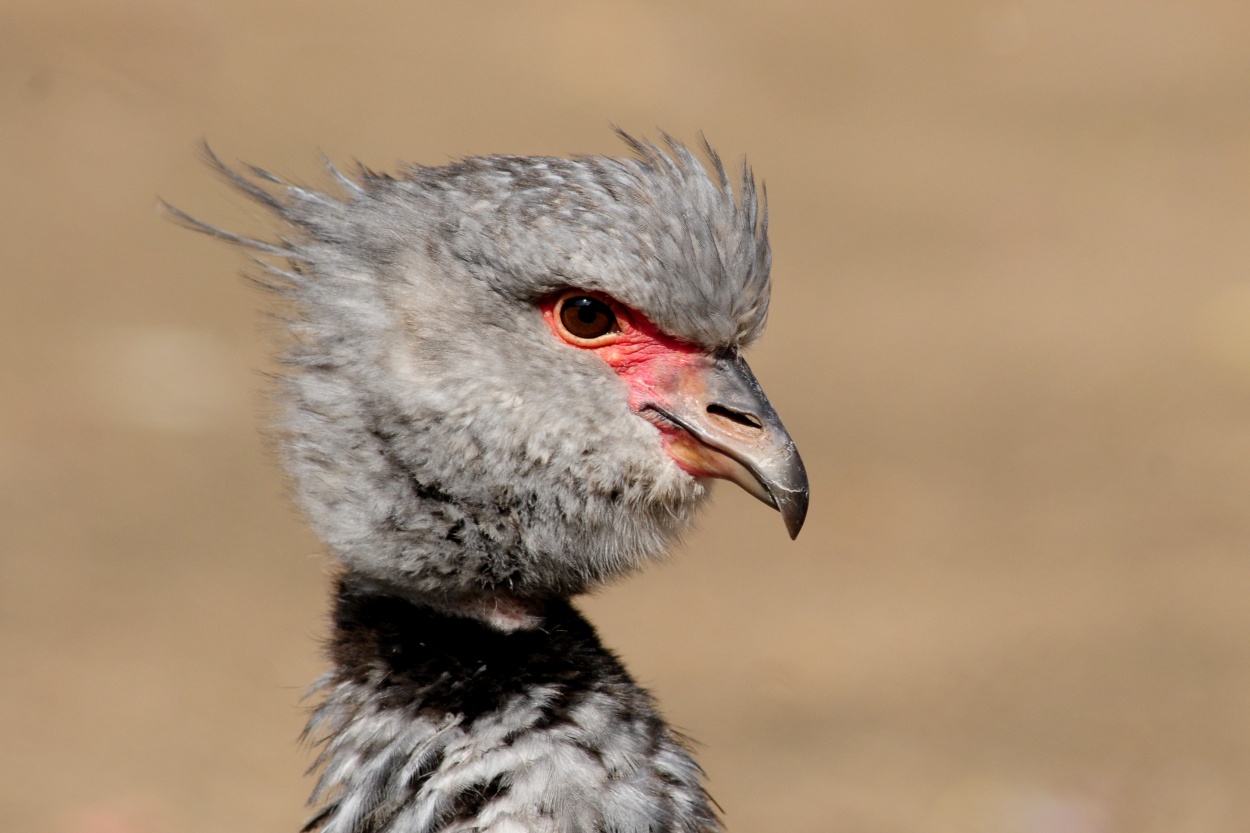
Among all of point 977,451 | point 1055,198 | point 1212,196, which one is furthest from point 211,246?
point 1212,196

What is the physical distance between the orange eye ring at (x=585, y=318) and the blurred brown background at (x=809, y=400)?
8.24 ft

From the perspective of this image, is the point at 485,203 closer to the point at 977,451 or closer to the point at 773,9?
the point at 977,451

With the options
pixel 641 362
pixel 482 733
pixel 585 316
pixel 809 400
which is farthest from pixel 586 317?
pixel 809 400

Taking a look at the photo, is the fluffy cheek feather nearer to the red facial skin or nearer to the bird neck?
the red facial skin

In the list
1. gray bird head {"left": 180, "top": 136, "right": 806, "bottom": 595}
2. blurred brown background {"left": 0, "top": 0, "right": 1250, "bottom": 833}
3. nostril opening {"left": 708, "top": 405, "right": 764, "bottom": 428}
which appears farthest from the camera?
blurred brown background {"left": 0, "top": 0, "right": 1250, "bottom": 833}

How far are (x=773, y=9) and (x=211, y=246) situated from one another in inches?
147

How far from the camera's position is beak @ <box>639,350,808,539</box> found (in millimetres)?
2395

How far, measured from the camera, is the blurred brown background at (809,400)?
16.5 ft

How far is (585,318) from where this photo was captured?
2443mm

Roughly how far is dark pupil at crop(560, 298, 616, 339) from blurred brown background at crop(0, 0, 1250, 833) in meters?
2.51

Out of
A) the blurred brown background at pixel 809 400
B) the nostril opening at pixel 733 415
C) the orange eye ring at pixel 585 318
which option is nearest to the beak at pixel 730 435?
the nostril opening at pixel 733 415

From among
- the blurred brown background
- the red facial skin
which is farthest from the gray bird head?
the blurred brown background

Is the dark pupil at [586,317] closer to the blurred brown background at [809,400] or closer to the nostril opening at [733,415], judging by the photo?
the nostril opening at [733,415]

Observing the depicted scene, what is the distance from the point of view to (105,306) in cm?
659
